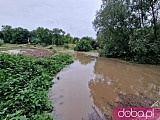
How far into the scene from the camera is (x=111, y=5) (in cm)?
1619

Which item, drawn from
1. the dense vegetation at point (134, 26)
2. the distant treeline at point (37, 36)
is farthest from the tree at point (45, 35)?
the dense vegetation at point (134, 26)

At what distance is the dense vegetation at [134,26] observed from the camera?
14976mm

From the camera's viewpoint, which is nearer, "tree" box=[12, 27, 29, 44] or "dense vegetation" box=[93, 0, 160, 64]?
"dense vegetation" box=[93, 0, 160, 64]

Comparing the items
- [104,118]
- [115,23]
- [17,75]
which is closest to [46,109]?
[104,118]

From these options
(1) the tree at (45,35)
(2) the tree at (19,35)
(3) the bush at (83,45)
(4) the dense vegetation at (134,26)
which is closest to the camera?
(4) the dense vegetation at (134,26)

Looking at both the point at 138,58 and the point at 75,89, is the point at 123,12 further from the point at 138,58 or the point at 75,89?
the point at 75,89

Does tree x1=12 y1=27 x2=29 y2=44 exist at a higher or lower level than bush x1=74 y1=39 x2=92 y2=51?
higher

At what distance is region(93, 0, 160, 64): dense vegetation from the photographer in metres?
15.0

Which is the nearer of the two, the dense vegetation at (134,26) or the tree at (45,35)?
the dense vegetation at (134,26)

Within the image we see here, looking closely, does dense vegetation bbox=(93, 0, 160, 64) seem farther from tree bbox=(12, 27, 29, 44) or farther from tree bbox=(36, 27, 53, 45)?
tree bbox=(12, 27, 29, 44)

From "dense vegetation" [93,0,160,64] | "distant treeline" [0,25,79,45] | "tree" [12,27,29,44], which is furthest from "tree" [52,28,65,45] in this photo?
"dense vegetation" [93,0,160,64]

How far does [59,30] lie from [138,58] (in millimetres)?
30160

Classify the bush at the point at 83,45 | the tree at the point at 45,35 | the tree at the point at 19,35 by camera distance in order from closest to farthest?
the bush at the point at 83,45
the tree at the point at 19,35
the tree at the point at 45,35

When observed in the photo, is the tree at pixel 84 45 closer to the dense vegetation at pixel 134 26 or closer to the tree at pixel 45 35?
the tree at pixel 45 35
